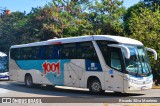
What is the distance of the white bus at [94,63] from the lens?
1578 cm

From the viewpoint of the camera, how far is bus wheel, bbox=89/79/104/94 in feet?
55.4

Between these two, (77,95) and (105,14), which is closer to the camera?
(77,95)

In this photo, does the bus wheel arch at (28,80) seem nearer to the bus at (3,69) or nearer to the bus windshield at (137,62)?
the bus at (3,69)

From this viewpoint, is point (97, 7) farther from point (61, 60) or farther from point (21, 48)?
point (61, 60)

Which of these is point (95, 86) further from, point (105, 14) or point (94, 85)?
point (105, 14)

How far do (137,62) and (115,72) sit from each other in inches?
48.1

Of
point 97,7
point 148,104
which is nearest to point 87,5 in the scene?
point 97,7

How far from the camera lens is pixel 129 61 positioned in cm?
1582

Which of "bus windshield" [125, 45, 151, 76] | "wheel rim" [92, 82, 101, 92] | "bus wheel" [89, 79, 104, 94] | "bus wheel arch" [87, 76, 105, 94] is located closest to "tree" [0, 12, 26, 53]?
"bus wheel arch" [87, 76, 105, 94]

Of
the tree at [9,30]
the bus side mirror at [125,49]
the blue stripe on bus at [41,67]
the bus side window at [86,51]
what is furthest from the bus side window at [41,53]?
the tree at [9,30]

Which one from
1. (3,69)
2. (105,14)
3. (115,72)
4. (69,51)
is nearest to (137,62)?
(115,72)

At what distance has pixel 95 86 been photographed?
17.1 meters

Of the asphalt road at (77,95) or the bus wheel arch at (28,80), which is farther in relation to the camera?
the bus wheel arch at (28,80)

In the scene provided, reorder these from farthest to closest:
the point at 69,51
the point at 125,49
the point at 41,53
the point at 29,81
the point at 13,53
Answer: the point at 13,53, the point at 29,81, the point at 41,53, the point at 69,51, the point at 125,49
